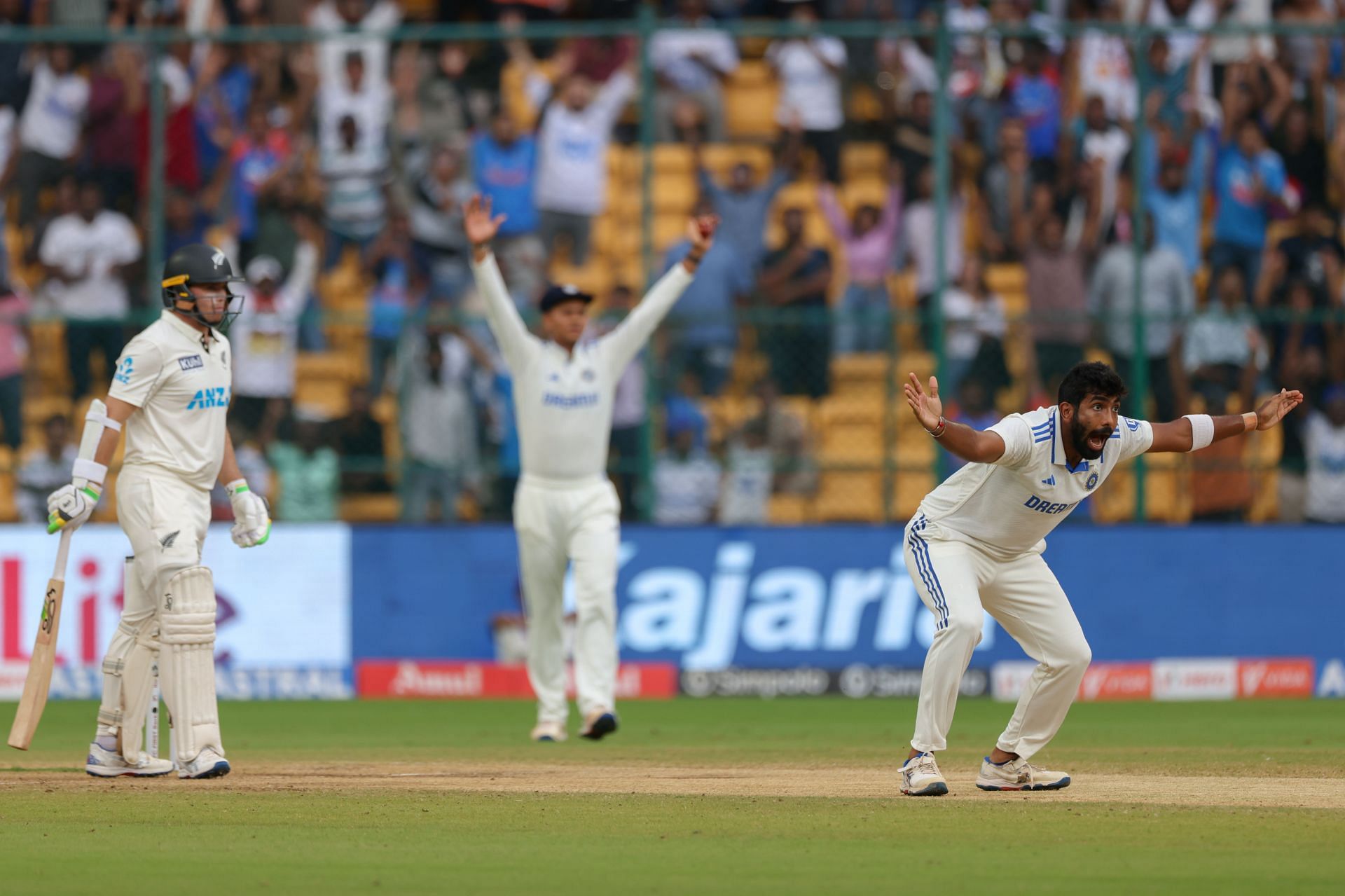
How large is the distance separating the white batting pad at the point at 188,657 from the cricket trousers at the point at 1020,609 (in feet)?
10.2

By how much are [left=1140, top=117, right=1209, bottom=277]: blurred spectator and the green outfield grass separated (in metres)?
5.20

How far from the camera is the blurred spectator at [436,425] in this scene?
1495 cm

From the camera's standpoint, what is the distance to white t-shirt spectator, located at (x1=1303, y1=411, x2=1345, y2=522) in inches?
586

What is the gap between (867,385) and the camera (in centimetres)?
1484

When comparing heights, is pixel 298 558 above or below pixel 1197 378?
below

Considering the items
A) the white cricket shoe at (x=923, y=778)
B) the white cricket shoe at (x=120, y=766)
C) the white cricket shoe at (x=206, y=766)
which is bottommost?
the white cricket shoe at (x=120, y=766)

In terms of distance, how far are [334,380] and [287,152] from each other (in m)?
2.50

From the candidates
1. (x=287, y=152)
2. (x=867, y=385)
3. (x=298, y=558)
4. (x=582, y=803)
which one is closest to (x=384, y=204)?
(x=287, y=152)

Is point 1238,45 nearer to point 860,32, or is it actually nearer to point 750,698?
point 860,32

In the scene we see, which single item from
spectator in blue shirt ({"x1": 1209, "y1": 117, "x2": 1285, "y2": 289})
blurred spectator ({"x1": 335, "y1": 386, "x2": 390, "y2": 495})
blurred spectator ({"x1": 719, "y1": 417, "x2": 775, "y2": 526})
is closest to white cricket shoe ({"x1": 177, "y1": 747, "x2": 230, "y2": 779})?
blurred spectator ({"x1": 335, "y1": 386, "x2": 390, "y2": 495})

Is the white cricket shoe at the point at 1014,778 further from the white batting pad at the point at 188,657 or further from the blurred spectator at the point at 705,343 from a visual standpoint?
the blurred spectator at the point at 705,343

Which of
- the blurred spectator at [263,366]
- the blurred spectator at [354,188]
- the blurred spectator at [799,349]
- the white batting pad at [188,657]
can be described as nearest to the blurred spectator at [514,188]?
the blurred spectator at [354,188]

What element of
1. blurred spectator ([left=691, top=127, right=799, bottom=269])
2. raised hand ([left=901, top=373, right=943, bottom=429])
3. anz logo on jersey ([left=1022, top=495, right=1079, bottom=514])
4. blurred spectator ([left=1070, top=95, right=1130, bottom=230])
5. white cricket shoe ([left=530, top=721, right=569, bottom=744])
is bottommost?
white cricket shoe ([left=530, top=721, right=569, bottom=744])

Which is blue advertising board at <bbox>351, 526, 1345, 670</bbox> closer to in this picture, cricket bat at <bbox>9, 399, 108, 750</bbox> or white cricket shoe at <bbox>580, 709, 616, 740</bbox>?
white cricket shoe at <bbox>580, 709, 616, 740</bbox>
